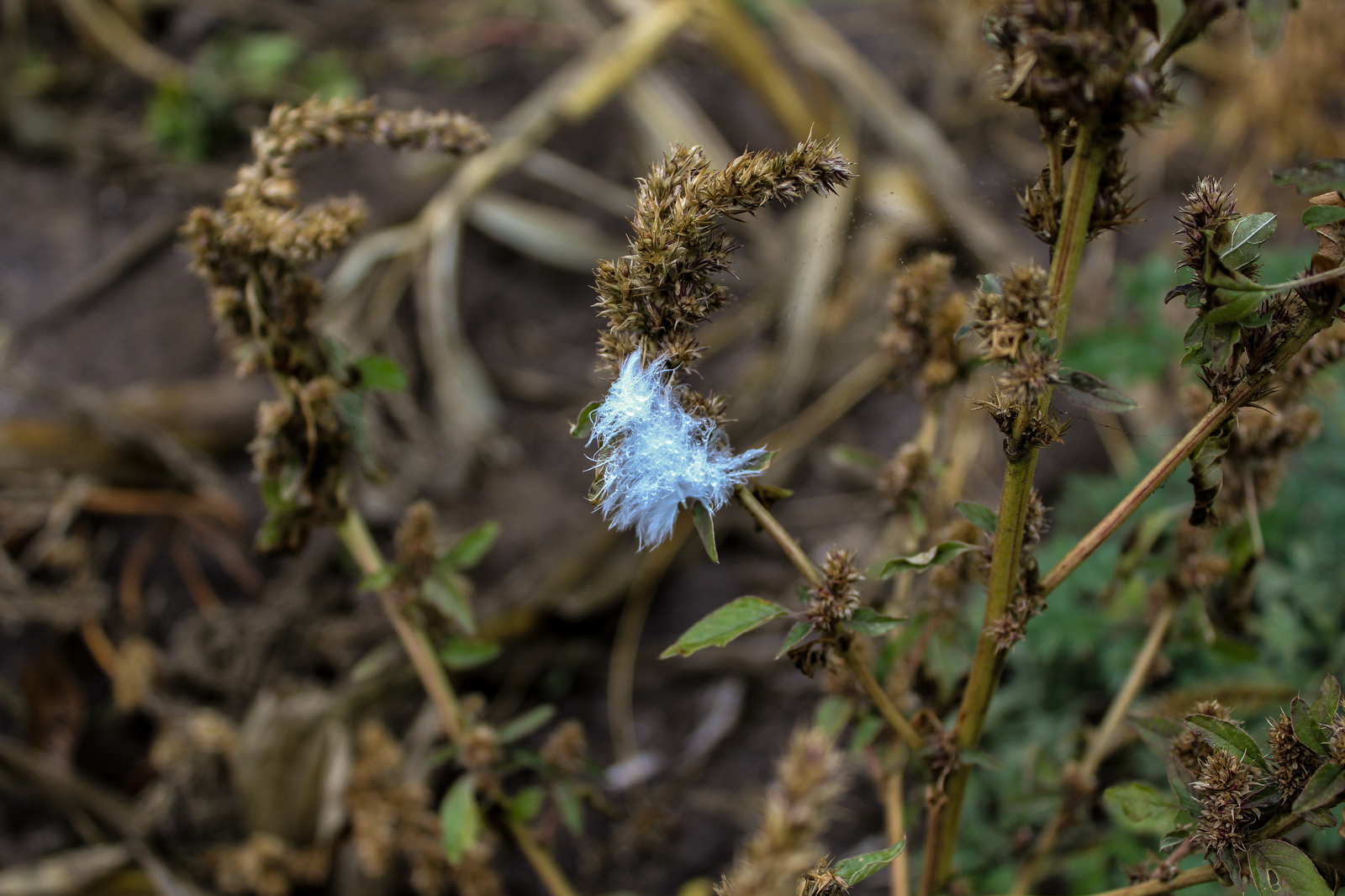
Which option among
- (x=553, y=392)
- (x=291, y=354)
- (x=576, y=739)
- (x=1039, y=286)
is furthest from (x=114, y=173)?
(x=1039, y=286)

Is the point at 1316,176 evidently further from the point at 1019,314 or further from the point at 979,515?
the point at 979,515

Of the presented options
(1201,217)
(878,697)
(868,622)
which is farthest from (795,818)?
(1201,217)

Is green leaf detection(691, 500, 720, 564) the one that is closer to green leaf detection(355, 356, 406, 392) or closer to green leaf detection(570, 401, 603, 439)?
green leaf detection(570, 401, 603, 439)

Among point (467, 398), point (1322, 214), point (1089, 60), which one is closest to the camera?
point (1089, 60)

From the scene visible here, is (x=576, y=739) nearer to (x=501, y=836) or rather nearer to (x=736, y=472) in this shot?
(x=501, y=836)

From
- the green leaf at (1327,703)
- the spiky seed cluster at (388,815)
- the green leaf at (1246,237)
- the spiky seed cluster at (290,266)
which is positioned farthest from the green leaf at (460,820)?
the green leaf at (1246,237)

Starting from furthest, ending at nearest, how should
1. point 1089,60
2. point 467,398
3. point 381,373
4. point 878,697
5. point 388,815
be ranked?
1. point 467,398
2. point 388,815
3. point 381,373
4. point 878,697
5. point 1089,60
